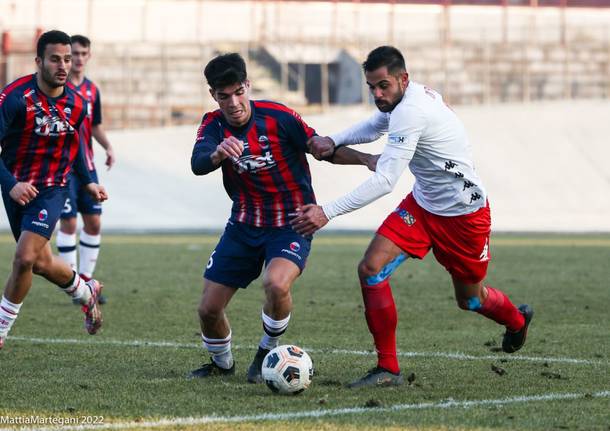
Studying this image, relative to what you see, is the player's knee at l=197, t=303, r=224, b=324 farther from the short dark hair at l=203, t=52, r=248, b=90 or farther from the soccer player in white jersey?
the short dark hair at l=203, t=52, r=248, b=90

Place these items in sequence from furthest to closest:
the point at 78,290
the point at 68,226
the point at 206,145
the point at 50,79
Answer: the point at 68,226 < the point at 78,290 < the point at 50,79 < the point at 206,145

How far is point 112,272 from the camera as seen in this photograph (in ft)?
49.8

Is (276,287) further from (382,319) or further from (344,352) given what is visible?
(344,352)

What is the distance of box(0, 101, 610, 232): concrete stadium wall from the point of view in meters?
26.3

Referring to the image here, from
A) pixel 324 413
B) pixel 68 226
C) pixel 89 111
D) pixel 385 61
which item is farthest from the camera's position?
pixel 68 226

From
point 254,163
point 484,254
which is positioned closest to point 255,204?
point 254,163

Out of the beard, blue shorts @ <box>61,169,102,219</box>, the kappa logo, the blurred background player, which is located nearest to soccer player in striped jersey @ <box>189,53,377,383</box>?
the kappa logo

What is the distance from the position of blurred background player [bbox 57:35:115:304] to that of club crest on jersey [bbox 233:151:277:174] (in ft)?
15.3

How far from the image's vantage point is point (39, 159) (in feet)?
28.1

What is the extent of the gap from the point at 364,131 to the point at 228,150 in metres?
1.13

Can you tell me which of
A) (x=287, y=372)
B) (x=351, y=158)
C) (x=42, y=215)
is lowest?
(x=287, y=372)

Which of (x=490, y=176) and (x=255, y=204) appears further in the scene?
(x=490, y=176)

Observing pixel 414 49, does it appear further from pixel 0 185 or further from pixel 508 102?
pixel 0 185

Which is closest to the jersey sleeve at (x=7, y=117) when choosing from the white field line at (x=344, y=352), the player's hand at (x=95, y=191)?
the player's hand at (x=95, y=191)
